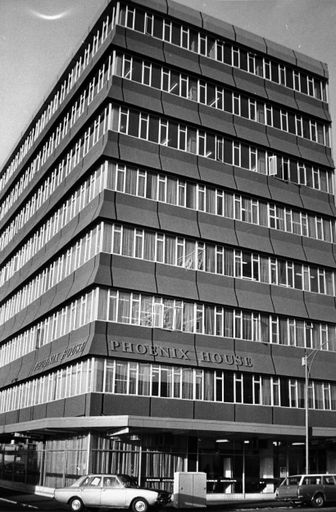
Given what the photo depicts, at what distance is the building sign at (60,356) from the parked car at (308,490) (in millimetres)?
14299

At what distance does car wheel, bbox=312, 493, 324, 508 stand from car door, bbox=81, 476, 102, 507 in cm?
1191

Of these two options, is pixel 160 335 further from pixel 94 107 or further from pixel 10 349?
pixel 10 349

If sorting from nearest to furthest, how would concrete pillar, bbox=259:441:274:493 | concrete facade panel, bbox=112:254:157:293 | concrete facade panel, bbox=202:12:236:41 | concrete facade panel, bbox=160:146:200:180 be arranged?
1. concrete facade panel, bbox=112:254:157:293
2. concrete pillar, bbox=259:441:274:493
3. concrete facade panel, bbox=160:146:200:180
4. concrete facade panel, bbox=202:12:236:41

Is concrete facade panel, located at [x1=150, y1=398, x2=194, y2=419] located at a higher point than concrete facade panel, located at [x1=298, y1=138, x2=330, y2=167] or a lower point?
lower

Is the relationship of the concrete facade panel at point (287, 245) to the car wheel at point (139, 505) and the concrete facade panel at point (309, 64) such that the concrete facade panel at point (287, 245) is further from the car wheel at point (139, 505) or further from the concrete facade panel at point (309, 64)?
the car wheel at point (139, 505)

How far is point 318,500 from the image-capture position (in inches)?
1353

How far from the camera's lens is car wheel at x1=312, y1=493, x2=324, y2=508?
1348 inches

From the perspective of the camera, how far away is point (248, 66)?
5262cm

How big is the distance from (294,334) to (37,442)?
1960 cm

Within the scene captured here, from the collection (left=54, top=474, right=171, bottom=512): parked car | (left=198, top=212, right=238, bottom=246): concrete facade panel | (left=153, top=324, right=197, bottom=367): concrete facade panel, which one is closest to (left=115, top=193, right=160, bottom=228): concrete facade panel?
(left=198, top=212, right=238, bottom=246): concrete facade panel

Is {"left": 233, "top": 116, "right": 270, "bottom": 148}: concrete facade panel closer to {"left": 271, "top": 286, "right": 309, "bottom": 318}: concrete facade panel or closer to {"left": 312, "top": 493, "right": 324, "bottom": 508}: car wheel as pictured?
{"left": 271, "top": 286, "right": 309, "bottom": 318}: concrete facade panel

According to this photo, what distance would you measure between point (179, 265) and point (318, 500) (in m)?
17.0

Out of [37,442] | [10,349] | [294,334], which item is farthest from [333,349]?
[10,349]

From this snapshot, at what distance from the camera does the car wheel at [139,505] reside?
28.2 m
